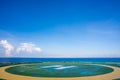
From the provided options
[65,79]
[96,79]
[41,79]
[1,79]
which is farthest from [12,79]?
[96,79]

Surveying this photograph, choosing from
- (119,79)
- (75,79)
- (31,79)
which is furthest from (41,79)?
(119,79)

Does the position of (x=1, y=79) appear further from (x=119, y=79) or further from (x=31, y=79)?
(x=119, y=79)

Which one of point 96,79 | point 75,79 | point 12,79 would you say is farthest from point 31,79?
point 96,79

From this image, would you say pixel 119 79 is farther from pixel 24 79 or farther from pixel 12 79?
pixel 12 79

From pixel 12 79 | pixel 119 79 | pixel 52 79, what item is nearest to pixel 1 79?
pixel 12 79

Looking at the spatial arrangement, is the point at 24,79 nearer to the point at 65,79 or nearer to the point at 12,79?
the point at 12,79

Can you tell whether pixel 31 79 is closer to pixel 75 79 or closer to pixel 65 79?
pixel 65 79
